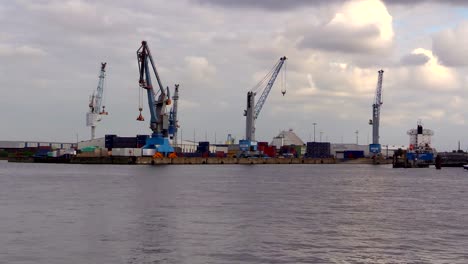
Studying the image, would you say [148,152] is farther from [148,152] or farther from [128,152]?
[128,152]

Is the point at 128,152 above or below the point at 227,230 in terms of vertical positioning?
above

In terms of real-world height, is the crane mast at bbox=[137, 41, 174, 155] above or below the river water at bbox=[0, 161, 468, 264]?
above

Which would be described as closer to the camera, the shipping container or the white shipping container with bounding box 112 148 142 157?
Answer: the shipping container

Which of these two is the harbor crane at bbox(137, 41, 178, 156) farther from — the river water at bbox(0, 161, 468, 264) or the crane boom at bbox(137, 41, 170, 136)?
the river water at bbox(0, 161, 468, 264)

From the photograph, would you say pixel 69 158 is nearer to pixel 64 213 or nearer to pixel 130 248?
pixel 64 213

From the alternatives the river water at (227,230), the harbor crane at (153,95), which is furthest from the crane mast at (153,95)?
the river water at (227,230)

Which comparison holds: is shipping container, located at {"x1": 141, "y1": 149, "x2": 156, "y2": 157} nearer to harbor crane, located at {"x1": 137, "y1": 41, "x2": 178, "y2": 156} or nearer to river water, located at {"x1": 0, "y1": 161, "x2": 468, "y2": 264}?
harbor crane, located at {"x1": 137, "y1": 41, "x2": 178, "y2": 156}

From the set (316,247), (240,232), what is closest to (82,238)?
(240,232)

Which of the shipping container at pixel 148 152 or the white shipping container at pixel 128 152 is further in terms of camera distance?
the white shipping container at pixel 128 152

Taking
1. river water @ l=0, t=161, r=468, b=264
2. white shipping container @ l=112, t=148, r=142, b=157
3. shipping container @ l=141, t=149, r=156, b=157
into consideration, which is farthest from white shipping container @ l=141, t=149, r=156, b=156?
river water @ l=0, t=161, r=468, b=264

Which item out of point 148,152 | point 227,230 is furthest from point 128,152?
point 227,230

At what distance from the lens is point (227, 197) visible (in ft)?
190

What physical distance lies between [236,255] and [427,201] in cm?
3420

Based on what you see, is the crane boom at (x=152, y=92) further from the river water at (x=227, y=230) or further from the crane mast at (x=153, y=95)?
the river water at (x=227, y=230)
